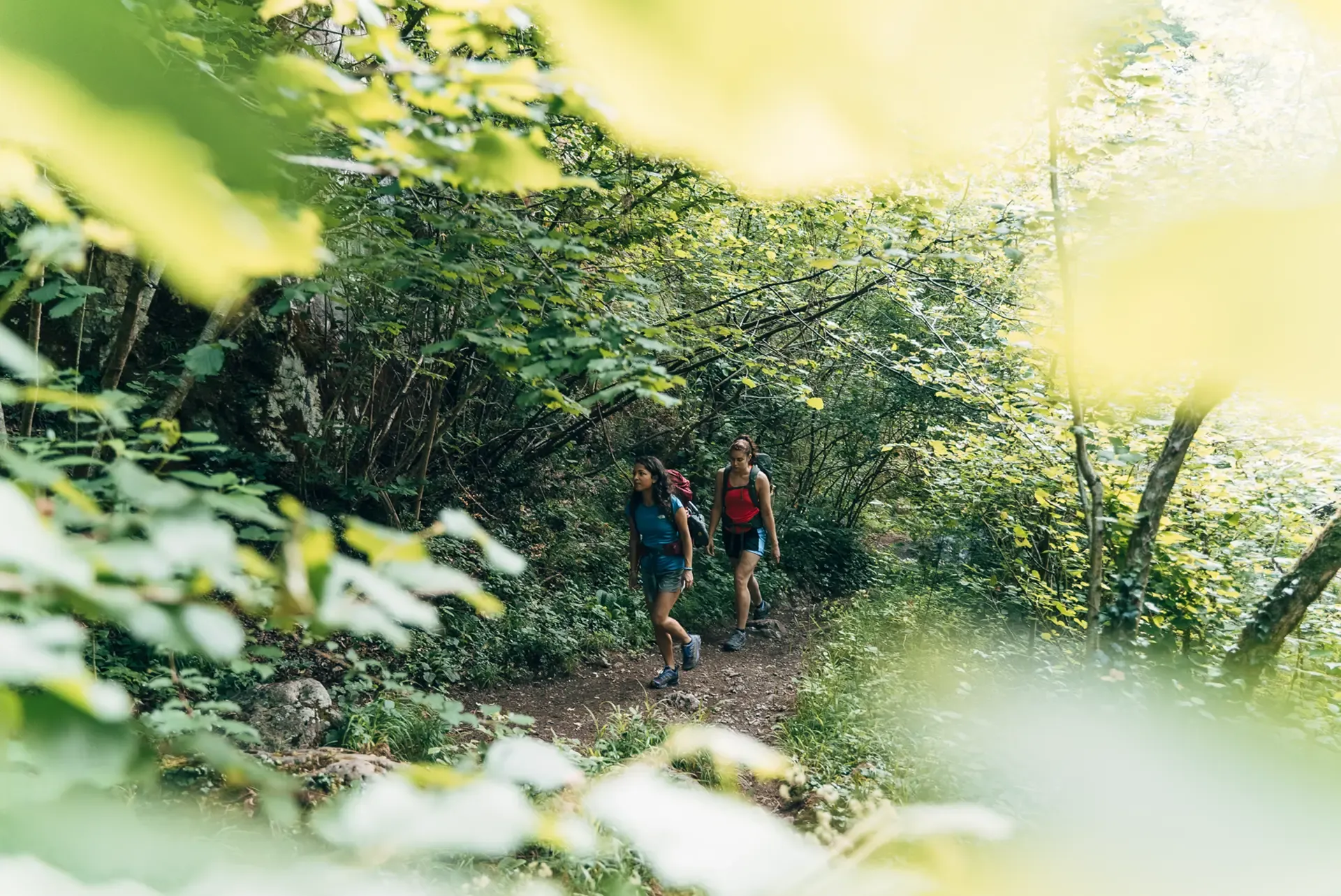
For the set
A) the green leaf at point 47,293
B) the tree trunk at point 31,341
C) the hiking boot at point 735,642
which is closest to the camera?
the green leaf at point 47,293

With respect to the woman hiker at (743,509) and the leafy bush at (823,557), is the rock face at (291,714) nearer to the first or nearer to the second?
the woman hiker at (743,509)

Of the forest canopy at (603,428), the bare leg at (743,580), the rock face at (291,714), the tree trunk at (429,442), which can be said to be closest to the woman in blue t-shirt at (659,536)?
the forest canopy at (603,428)

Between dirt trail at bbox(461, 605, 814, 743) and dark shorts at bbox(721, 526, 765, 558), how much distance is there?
1152mm

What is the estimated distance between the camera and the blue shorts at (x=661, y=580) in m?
5.88

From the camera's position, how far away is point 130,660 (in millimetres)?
4809

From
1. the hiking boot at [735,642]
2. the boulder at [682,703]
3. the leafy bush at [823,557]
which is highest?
the leafy bush at [823,557]

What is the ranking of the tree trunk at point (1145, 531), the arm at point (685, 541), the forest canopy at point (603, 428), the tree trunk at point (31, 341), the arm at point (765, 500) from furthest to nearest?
the arm at point (765, 500), the arm at point (685, 541), the tree trunk at point (1145, 531), the tree trunk at point (31, 341), the forest canopy at point (603, 428)

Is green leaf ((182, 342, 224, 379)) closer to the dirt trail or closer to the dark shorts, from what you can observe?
the dirt trail

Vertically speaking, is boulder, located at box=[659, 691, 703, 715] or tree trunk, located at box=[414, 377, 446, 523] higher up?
tree trunk, located at box=[414, 377, 446, 523]

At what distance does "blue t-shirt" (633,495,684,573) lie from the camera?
5.86 meters

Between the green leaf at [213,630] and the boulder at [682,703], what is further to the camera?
the boulder at [682,703]

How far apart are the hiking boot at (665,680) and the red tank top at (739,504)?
1.53 meters

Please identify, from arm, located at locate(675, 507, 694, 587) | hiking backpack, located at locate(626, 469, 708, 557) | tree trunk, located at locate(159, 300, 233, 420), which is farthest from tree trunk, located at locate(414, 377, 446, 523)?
arm, located at locate(675, 507, 694, 587)

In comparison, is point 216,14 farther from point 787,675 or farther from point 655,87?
point 787,675
